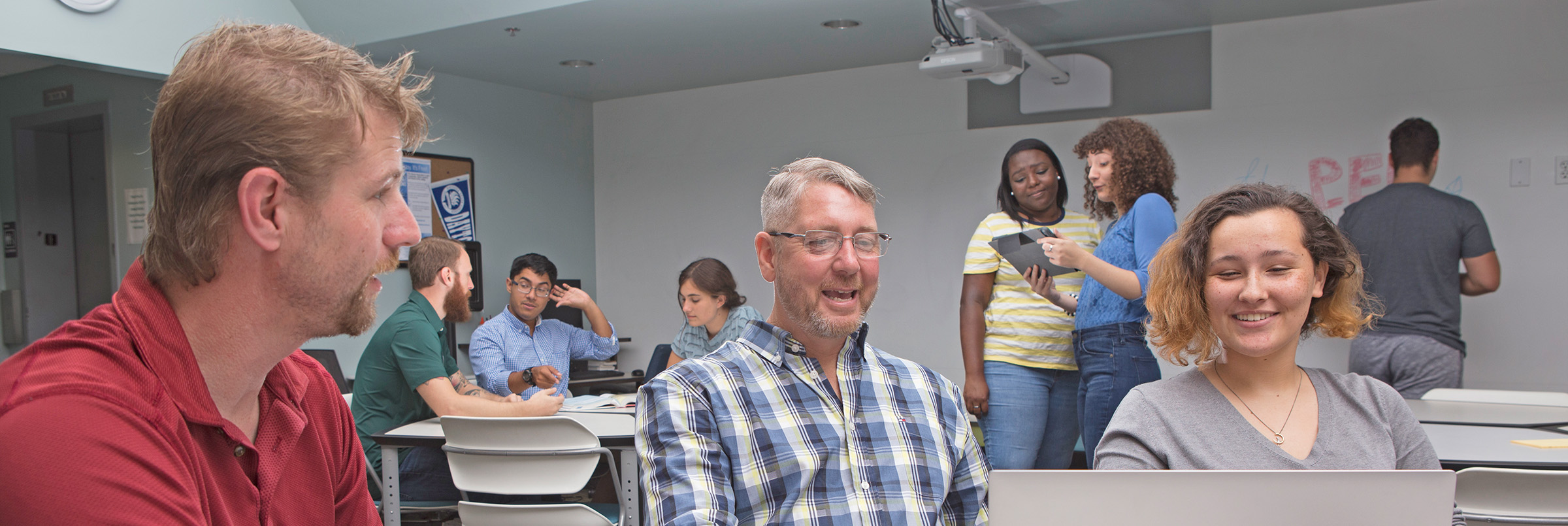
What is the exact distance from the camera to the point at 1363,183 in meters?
4.64

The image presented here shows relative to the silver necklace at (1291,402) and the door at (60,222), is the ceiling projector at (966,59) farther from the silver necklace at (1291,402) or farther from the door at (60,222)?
the door at (60,222)

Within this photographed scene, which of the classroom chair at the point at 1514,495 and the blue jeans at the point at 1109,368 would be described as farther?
the blue jeans at the point at 1109,368

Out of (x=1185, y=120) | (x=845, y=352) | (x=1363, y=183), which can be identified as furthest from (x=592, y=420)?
(x=1363, y=183)

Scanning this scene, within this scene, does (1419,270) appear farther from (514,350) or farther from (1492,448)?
(514,350)

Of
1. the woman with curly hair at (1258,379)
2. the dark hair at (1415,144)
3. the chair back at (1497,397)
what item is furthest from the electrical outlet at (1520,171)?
the woman with curly hair at (1258,379)

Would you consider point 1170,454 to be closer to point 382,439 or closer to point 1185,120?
point 382,439

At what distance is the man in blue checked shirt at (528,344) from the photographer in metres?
3.94

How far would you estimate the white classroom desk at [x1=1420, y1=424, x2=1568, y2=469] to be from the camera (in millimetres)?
2170

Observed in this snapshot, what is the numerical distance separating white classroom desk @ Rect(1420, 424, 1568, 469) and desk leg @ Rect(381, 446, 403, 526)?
2.84m

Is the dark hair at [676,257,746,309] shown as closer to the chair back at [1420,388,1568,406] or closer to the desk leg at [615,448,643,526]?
the desk leg at [615,448,643,526]

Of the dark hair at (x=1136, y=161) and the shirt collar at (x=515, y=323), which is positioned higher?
the dark hair at (x=1136, y=161)

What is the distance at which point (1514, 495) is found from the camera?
199 centimetres

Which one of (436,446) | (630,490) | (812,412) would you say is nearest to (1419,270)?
(630,490)

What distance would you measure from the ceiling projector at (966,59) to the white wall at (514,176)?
3344 millimetres
